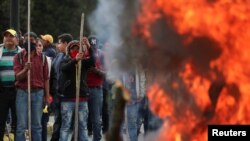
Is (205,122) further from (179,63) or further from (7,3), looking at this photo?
(7,3)

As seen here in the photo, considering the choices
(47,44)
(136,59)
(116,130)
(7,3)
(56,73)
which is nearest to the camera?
(116,130)

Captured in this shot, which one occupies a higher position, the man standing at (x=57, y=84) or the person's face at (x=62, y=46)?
the person's face at (x=62, y=46)

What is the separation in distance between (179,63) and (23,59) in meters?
3.61

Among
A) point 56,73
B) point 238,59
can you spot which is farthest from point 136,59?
point 56,73

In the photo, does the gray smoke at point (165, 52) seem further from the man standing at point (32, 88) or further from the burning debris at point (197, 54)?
the man standing at point (32, 88)

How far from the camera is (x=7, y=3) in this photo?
32.2 metres

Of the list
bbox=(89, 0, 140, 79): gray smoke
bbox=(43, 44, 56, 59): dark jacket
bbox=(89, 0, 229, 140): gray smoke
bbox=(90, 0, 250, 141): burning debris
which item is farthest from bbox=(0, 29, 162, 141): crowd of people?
bbox=(90, 0, 250, 141): burning debris

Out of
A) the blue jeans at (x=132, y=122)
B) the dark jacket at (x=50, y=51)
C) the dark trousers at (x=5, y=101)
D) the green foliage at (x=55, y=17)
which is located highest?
the green foliage at (x=55, y=17)

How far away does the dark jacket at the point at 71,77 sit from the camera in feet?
42.3

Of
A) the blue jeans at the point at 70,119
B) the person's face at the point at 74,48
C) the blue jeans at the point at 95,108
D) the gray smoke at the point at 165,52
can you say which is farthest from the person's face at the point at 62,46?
the gray smoke at the point at 165,52

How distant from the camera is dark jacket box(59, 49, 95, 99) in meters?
12.9

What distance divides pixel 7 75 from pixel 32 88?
18.2 inches

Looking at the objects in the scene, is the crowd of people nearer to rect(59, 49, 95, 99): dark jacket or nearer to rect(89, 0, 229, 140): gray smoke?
rect(59, 49, 95, 99): dark jacket

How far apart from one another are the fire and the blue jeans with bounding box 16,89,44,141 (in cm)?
323
